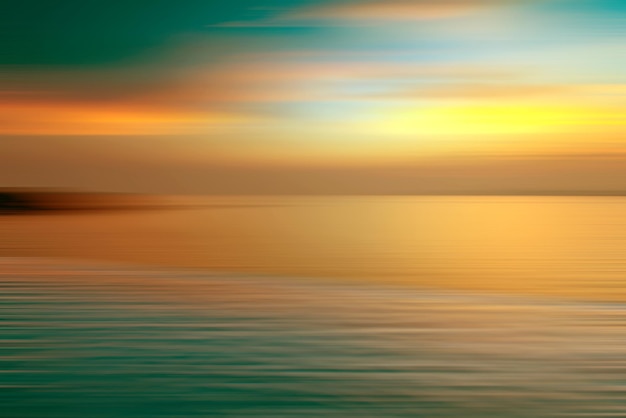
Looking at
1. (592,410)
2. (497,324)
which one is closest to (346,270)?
(497,324)

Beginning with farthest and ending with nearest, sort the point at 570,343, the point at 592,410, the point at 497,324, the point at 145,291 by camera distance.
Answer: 1. the point at 145,291
2. the point at 497,324
3. the point at 570,343
4. the point at 592,410

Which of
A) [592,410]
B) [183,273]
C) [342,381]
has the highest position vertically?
[183,273]

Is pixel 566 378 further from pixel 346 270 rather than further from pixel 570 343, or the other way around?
pixel 346 270

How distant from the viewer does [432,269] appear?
39.1ft

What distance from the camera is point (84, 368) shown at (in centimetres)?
392

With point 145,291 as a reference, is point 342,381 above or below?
below

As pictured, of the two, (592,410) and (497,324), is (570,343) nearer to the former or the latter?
(497,324)

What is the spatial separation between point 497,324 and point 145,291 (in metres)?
2.85

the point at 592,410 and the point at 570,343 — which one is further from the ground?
the point at 570,343

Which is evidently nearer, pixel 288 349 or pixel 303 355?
pixel 303 355

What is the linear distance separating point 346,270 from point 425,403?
327 inches

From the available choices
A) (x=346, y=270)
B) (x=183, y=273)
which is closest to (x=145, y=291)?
(x=183, y=273)

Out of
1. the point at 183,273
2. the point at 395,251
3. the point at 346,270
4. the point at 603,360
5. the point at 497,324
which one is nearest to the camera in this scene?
the point at 603,360

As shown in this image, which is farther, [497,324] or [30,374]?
[497,324]
